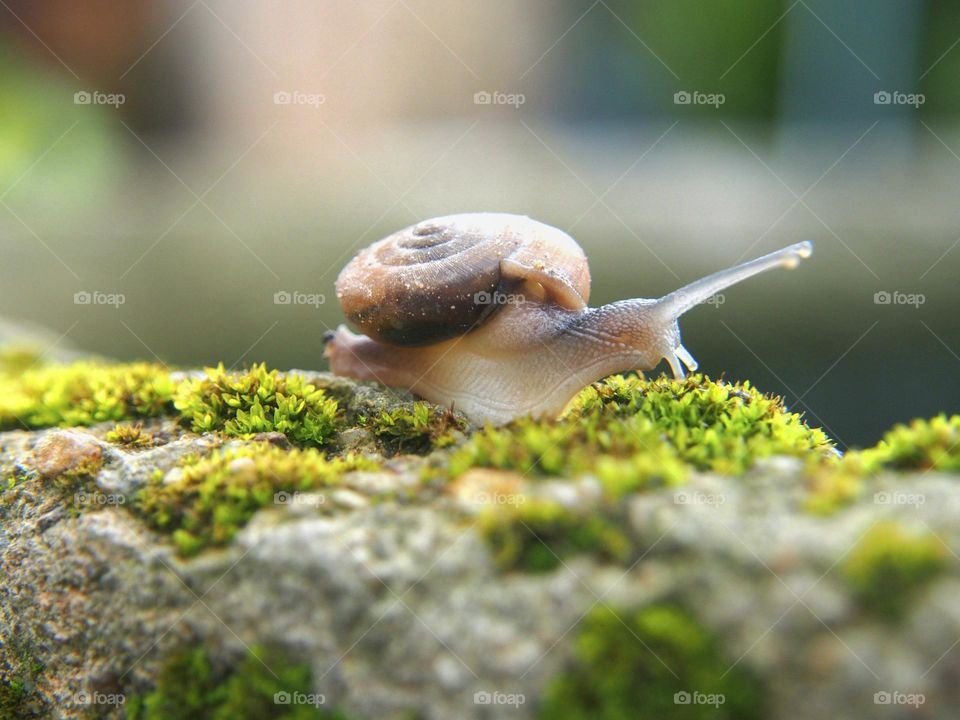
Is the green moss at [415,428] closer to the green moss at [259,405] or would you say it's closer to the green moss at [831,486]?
the green moss at [259,405]

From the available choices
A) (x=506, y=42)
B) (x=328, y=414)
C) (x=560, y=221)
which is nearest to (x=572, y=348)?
(x=328, y=414)

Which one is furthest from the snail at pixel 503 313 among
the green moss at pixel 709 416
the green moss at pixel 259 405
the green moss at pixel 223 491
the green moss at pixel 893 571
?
the green moss at pixel 893 571

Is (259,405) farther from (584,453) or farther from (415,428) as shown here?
(584,453)

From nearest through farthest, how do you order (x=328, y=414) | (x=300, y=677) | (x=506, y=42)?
1. (x=300, y=677)
2. (x=328, y=414)
3. (x=506, y=42)

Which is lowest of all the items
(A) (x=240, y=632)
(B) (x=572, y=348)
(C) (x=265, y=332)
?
(C) (x=265, y=332)

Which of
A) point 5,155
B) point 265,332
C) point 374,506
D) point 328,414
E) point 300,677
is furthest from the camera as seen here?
point 5,155

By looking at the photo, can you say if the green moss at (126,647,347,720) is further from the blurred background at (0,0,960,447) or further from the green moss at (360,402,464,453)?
the blurred background at (0,0,960,447)

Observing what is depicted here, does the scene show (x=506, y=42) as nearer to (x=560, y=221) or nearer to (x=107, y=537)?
(x=560, y=221)
